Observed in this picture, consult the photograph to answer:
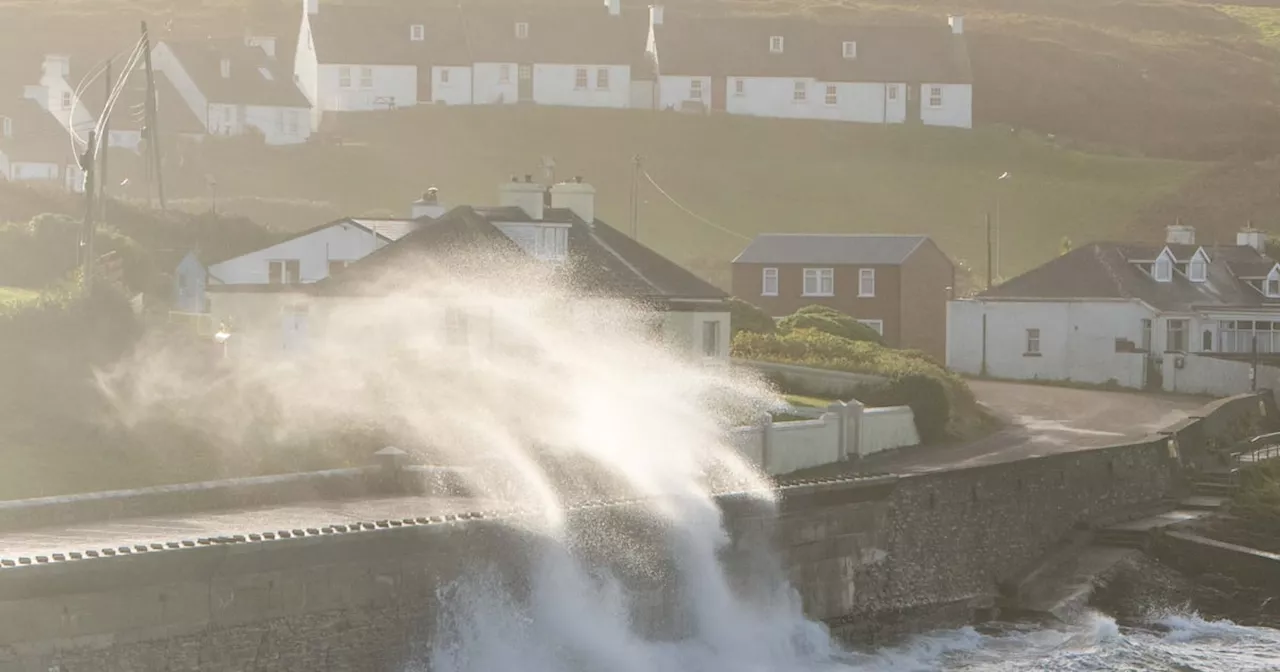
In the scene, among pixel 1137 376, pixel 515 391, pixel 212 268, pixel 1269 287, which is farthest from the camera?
pixel 1269 287

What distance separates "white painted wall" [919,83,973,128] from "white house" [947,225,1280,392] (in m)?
46.2

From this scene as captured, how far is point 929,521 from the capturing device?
120 ft

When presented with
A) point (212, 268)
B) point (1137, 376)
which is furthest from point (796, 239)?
point (212, 268)

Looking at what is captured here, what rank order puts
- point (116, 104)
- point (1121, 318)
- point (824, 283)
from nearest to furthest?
1. point (1121, 318)
2. point (824, 283)
3. point (116, 104)

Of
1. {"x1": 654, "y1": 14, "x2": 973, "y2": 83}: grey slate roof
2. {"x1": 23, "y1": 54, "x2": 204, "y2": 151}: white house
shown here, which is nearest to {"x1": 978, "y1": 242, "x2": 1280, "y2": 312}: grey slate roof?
{"x1": 23, "y1": 54, "x2": 204, "y2": 151}: white house

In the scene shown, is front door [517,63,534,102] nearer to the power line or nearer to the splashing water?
the power line

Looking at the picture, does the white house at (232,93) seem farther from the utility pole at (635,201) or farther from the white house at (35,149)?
the utility pole at (635,201)

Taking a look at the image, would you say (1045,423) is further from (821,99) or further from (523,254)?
(821,99)

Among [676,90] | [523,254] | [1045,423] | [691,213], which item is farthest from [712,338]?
[676,90]

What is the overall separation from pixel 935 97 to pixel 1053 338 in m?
51.4

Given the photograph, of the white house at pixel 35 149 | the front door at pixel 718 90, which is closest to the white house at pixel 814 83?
the front door at pixel 718 90

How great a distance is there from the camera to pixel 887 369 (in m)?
48.6

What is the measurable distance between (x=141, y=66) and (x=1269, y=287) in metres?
56.3

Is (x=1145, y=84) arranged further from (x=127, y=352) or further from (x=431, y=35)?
(x=127, y=352)
